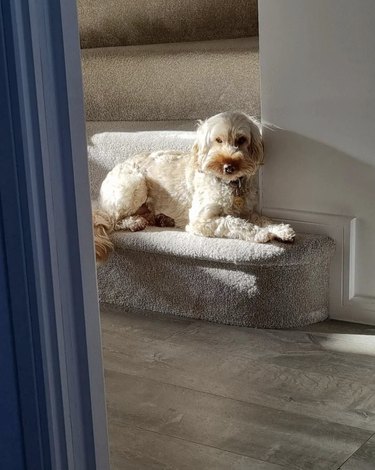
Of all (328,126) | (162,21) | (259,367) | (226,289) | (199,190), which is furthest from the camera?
(162,21)

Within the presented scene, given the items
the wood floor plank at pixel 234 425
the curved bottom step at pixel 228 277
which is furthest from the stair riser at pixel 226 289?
the wood floor plank at pixel 234 425

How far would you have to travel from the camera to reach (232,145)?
2.61 m

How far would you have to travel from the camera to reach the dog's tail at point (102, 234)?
9.04 feet

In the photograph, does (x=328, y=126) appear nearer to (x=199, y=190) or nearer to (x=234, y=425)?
(x=199, y=190)

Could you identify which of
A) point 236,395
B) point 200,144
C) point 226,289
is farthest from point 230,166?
point 236,395

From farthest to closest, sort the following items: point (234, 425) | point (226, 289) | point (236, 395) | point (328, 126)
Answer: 1. point (226, 289)
2. point (328, 126)
3. point (236, 395)
4. point (234, 425)

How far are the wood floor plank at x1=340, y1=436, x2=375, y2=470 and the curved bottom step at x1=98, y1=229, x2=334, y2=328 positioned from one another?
0.77m

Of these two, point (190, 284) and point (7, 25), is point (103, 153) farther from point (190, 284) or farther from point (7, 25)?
point (7, 25)

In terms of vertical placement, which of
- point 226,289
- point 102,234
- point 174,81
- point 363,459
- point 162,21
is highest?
point 162,21

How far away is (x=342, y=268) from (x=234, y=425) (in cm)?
82

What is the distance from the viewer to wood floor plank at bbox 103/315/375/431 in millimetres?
2127

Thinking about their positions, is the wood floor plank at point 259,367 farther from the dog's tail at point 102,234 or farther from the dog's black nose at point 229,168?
the dog's black nose at point 229,168

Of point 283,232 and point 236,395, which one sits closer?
point 236,395

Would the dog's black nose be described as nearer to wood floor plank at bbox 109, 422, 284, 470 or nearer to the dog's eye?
the dog's eye
